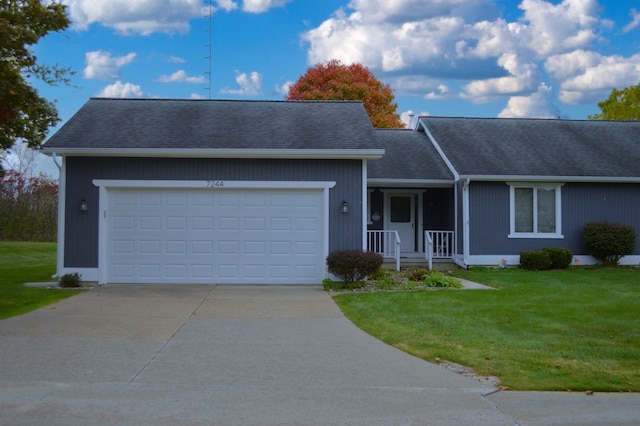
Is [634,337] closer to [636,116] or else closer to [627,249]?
[627,249]

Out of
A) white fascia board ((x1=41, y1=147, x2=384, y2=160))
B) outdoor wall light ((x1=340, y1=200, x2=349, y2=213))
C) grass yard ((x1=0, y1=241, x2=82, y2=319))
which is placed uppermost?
white fascia board ((x1=41, y1=147, x2=384, y2=160))

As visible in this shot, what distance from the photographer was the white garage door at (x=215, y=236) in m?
14.3

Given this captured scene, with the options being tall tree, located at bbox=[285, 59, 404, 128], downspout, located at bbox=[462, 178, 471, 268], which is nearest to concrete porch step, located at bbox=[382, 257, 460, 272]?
downspout, located at bbox=[462, 178, 471, 268]

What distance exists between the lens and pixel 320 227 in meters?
14.4

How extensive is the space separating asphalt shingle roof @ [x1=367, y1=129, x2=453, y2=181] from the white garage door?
4.21 m

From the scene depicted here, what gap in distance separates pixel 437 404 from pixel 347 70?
1271 inches

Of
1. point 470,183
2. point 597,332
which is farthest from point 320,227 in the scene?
point 597,332

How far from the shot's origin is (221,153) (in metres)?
14.0

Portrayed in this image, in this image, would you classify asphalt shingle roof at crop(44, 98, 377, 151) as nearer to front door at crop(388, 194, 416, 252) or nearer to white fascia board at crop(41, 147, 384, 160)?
white fascia board at crop(41, 147, 384, 160)

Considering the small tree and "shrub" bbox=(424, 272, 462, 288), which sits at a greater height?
the small tree

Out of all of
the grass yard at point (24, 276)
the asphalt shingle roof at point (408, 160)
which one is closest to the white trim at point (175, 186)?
the grass yard at point (24, 276)

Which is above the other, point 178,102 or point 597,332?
point 178,102

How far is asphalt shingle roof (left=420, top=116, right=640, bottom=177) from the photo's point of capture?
1764 centimetres

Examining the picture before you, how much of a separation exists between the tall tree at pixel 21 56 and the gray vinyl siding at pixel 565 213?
1172 cm
